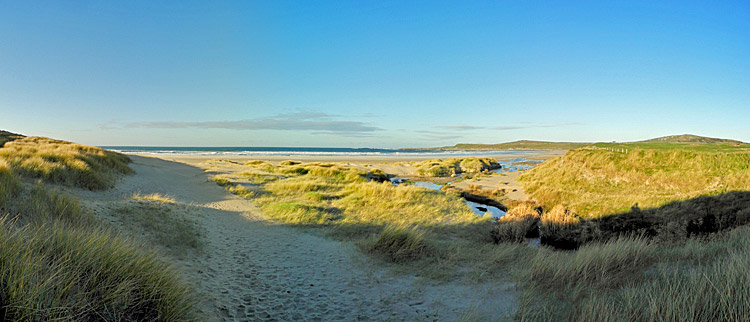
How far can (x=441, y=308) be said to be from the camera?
16.7 ft

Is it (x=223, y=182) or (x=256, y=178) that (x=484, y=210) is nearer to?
(x=223, y=182)

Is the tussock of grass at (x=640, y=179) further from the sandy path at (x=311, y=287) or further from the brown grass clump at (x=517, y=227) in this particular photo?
the sandy path at (x=311, y=287)

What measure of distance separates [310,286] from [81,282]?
354cm

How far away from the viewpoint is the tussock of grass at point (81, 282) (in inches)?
106


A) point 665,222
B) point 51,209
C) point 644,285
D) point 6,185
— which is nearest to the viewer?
point 644,285


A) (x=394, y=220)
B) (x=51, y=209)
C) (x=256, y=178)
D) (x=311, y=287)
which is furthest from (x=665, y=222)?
(x=256, y=178)

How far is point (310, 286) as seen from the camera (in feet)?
19.9

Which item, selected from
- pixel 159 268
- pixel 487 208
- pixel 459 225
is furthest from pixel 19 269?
pixel 487 208

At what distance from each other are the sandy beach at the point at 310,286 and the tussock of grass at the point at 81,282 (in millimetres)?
980

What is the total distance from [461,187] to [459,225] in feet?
40.9

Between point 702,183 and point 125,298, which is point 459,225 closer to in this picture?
point 702,183

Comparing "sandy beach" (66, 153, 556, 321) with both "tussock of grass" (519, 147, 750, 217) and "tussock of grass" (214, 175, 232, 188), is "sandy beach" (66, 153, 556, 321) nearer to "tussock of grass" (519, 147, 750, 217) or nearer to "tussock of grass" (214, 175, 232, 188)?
"tussock of grass" (519, 147, 750, 217)

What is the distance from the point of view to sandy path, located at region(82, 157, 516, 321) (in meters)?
4.93

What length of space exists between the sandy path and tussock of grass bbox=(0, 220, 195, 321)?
104 cm
